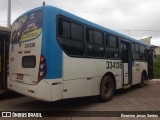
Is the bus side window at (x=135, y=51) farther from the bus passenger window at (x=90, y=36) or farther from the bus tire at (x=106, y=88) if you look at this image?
the bus passenger window at (x=90, y=36)

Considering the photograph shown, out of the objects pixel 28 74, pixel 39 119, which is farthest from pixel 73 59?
pixel 39 119

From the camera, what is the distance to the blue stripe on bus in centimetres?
481

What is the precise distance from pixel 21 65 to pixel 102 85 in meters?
2.99

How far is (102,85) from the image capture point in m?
7.00

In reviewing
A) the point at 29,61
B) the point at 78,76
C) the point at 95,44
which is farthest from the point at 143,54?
the point at 29,61

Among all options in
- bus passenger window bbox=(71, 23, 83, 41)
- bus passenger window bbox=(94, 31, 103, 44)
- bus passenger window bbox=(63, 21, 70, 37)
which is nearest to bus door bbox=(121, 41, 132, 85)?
bus passenger window bbox=(94, 31, 103, 44)

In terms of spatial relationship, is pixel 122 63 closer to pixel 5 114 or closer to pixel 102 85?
pixel 102 85

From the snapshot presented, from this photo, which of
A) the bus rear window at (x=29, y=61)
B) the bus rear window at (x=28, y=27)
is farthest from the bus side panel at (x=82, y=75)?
the bus rear window at (x=28, y=27)

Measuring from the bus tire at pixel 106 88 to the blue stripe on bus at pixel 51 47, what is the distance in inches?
98.0

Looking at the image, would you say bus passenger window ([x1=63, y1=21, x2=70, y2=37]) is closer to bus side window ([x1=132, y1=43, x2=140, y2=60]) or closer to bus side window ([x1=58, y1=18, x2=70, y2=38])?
bus side window ([x1=58, y1=18, x2=70, y2=38])

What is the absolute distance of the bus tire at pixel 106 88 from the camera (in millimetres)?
7016

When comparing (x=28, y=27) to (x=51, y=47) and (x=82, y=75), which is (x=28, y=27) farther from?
(x=82, y=75)

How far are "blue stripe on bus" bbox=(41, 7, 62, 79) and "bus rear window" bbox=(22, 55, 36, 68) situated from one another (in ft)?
1.53

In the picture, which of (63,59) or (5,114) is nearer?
(63,59)
